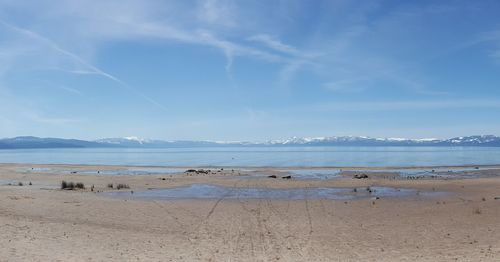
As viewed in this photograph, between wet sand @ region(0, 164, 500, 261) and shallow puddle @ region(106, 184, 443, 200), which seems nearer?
wet sand @ region(0, 164, 500, 261)

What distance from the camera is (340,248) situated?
16.0m

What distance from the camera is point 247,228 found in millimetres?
19734

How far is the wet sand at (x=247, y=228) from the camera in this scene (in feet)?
48.1

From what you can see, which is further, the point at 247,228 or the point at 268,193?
the point at 268,193

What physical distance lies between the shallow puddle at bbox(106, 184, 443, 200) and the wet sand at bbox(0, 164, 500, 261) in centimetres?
183

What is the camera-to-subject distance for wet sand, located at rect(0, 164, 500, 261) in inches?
577

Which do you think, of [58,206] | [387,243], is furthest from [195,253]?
[58,206]

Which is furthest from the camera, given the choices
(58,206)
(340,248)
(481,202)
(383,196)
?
(383,196)

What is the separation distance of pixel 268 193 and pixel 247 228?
15.4 meters

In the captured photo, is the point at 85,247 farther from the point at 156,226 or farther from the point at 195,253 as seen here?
the point at 156,226

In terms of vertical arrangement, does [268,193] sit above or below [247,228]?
above

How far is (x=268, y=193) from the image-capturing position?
3500cm

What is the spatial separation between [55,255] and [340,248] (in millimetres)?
9350

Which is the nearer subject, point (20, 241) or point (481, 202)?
point (20, 241)
